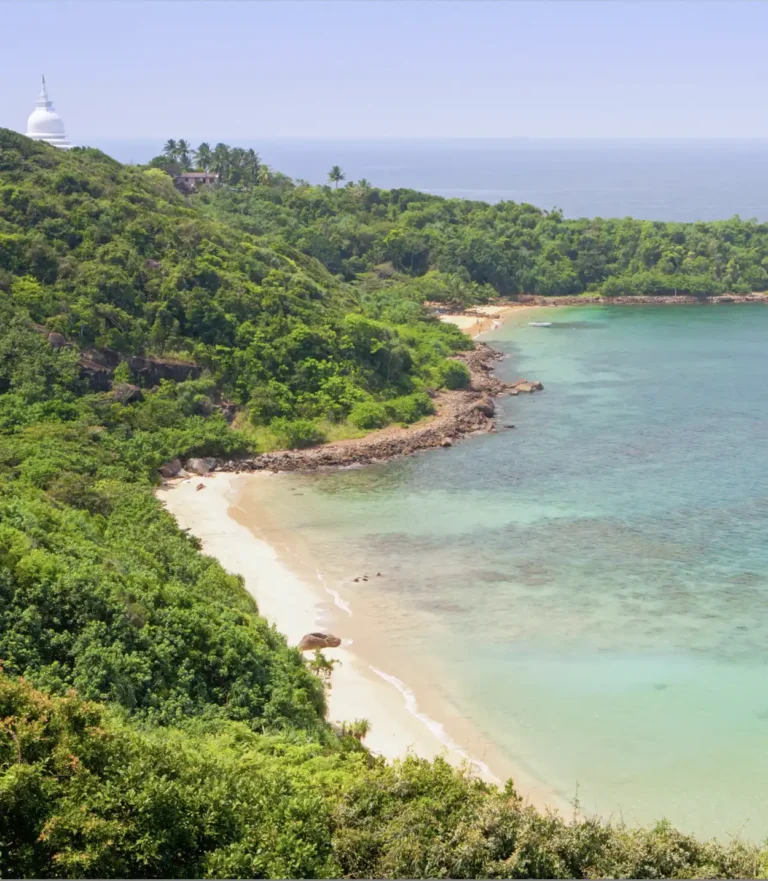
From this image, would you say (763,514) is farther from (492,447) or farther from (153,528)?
(153,528)

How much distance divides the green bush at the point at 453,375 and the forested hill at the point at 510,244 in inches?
1211

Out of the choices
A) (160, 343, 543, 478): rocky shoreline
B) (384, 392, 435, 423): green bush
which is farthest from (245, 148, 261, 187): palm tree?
(384, 392, 435, 423): green bush

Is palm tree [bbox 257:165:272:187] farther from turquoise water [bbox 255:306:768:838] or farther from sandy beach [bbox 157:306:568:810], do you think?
sandy beach [bbox 157:306:568:810]

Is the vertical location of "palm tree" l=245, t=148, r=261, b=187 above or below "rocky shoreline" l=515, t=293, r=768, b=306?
above

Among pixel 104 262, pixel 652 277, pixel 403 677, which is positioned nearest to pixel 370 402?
pixel 104 262

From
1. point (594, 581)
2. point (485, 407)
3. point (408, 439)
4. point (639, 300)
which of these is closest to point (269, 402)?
point (408, 439)

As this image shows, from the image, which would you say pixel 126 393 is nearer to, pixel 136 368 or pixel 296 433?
pixel 136 368

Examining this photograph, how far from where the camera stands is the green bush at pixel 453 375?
58.3 metres

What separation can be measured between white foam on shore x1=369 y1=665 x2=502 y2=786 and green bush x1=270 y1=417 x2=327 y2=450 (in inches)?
834

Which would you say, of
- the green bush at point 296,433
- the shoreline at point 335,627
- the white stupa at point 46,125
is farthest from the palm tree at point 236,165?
the shoreline at point 335,627

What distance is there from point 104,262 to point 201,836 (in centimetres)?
4152

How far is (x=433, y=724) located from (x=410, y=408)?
1106 inches

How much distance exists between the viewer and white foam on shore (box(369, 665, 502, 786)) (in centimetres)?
2347

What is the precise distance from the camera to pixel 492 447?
159 feet
